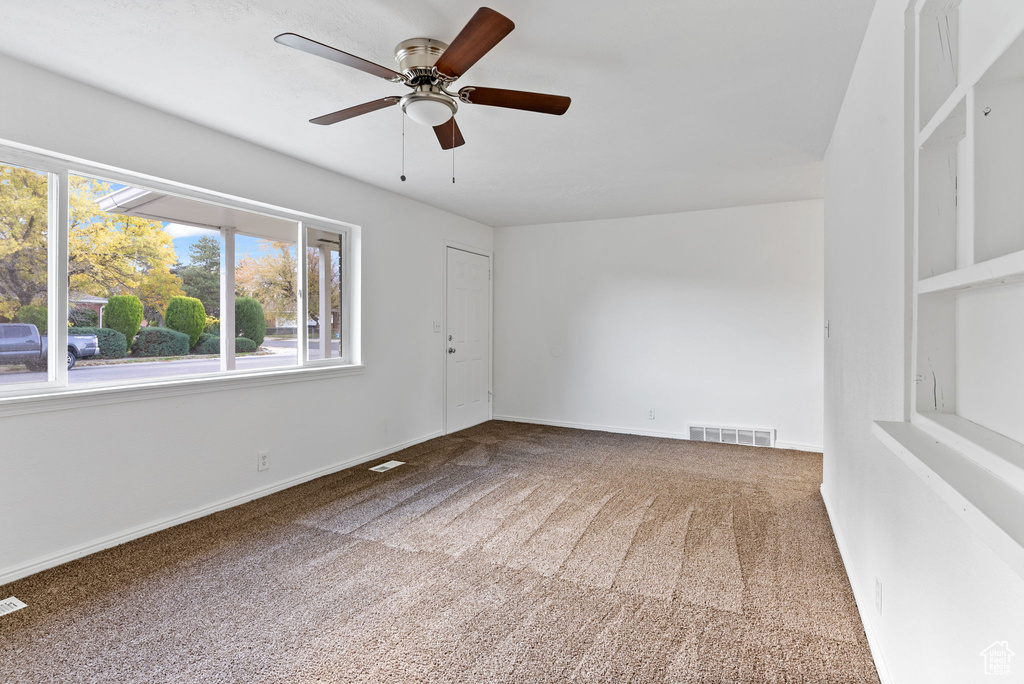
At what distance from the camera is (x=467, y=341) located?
557 centimetres

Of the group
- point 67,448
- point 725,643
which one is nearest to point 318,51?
point 67,448

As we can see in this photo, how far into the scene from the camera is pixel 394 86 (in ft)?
8.02

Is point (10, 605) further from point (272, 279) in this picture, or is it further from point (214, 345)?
point (272, 279)

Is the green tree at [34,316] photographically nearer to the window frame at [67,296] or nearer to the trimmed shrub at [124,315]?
the window frame at [67,296]

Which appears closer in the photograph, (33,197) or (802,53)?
(802,53)

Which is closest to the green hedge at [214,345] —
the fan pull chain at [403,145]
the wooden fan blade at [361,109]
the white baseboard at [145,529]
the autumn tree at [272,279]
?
the autumn tree at [272,279]

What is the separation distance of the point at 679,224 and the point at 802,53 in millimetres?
3042

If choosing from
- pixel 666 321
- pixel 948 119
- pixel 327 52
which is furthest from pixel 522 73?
pixel 666 321

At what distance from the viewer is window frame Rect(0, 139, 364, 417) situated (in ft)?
7.61

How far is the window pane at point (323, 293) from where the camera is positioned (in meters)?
3.81

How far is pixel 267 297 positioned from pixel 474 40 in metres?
2.56

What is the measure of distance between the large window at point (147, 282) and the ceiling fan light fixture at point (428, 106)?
69.6 inches

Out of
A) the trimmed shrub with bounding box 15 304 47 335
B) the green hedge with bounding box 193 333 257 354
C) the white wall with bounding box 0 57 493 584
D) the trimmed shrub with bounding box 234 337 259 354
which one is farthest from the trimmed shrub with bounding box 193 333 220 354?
the trimmed shrub with bounding box 15 304 47 335

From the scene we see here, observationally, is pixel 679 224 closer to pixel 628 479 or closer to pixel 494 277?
pixel 494 277
